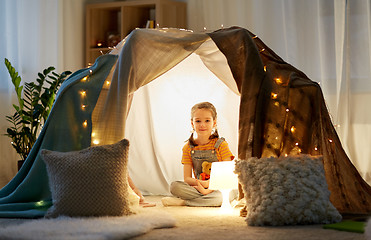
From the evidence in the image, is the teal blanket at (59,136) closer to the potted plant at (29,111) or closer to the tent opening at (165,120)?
the tent opening at (165,120)

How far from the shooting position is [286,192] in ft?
8.49

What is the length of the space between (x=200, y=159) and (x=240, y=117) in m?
0.69

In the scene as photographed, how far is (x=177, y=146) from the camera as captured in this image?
4.21 m

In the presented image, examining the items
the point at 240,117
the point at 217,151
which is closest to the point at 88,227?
the point at 240,117

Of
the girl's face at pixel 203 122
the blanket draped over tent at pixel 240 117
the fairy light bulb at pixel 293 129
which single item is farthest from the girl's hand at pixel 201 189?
the fairy light bulb at pixel 293 129

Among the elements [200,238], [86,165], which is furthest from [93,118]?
[200,238]

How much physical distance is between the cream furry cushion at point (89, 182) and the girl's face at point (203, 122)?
3.27ft

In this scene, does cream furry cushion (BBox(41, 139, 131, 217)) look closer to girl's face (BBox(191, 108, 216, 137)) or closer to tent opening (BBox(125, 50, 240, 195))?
girl's face (BBox(191, 108, 216, 137))

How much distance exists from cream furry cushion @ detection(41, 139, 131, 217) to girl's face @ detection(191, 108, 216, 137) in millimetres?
997

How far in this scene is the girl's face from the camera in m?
3.70

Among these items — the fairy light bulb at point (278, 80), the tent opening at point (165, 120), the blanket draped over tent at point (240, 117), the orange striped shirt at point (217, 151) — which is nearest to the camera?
the blanket draped over tent at point (240, 117)

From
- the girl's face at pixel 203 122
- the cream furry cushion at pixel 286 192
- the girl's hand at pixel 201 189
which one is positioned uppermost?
the girl's face at pixel 203 122

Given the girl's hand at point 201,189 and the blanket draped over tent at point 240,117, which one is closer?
the blanket draped over tent at point 240,117

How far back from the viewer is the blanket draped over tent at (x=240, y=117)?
2969 mm
